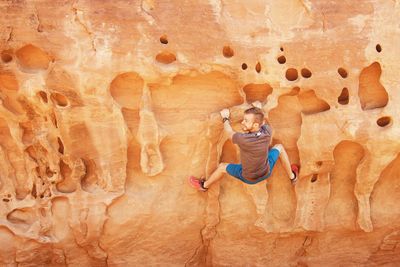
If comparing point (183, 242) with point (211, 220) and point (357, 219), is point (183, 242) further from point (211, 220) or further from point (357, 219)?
point (357, 219)

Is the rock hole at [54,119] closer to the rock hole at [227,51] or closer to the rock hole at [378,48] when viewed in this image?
the rock hole at [227,51]

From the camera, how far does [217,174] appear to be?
2777 millimetres

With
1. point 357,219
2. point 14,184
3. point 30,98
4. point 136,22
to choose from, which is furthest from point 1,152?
point 357,219

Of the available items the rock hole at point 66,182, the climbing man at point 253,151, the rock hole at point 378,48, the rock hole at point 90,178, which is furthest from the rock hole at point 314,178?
the rock hole at point 66,182

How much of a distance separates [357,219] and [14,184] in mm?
2133

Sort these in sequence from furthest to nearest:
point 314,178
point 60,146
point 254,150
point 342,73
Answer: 1. point 314,178
2. point 60,146
3. point 342,73
4. point 254,150

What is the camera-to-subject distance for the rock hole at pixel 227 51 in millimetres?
2605

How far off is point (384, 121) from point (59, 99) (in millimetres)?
1877

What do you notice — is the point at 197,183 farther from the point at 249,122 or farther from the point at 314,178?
the point at 314,178

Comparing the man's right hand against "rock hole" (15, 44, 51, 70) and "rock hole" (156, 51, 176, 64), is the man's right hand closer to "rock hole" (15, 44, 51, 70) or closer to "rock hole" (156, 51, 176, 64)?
"rock hole" (156, 51, 176, 64)

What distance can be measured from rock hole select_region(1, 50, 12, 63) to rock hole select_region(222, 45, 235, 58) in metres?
1.19

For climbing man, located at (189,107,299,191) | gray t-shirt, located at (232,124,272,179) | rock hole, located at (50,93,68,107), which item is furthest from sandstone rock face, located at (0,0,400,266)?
gray t-shirt, located at (232,124,272,179)

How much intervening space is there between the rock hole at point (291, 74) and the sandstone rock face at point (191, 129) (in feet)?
0.16

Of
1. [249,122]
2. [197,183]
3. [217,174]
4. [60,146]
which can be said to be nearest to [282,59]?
[249,122]
